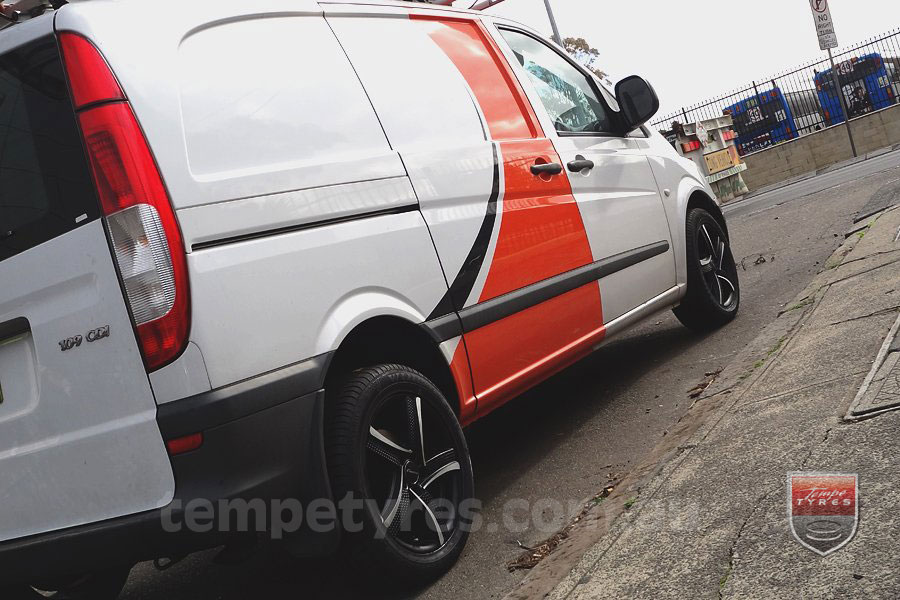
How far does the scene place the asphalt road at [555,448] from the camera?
326cm

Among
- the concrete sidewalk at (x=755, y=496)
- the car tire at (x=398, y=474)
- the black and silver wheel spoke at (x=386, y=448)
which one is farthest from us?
the black and silver wheel spoke at (x=386, y=448)

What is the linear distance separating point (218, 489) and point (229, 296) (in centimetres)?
51

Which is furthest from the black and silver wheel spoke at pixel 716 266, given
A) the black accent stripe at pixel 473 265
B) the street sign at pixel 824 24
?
the street sign at pixel 824 24

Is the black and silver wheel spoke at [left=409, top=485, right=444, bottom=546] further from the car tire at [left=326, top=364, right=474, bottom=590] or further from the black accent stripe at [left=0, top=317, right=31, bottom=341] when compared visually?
the black accent stripe at [left=0, top=317, right=31, bottom=341]

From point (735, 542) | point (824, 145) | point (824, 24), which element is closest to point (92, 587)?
point (735, 542)

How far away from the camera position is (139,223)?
2.45 m

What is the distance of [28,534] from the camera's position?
8.66ft

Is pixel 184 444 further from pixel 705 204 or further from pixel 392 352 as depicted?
pixel 705 204

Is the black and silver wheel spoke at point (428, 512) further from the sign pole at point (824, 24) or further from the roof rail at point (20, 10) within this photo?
the sign pole at point (824, 24)

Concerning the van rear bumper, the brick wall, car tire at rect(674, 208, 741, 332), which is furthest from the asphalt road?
the brick wall

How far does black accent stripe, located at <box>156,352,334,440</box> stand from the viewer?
7.97ft

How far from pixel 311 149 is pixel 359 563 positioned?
1.27 metres

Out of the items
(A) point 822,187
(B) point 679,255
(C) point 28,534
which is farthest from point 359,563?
(A) point 822,187

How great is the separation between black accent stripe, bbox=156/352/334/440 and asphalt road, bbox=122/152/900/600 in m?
0.54
